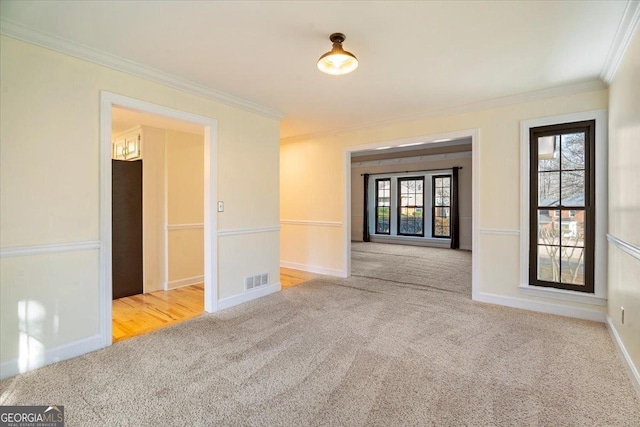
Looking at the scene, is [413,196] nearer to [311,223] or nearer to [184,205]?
[311,223]

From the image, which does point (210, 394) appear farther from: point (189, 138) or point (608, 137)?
point (608, 137)

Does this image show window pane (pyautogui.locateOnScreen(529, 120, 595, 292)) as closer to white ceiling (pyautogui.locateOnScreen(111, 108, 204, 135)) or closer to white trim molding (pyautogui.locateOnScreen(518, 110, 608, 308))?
white trim molding (pyautogui.locateOnScreen(518, 110, 608, 308))

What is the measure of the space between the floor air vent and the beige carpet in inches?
19.4

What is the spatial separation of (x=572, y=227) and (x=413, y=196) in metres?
6.57

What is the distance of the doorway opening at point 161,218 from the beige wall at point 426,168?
672 centimetres

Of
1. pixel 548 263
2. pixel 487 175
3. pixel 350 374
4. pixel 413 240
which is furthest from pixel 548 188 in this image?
pixel 413 240

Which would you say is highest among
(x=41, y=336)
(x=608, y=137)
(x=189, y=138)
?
(x=189, y=138)

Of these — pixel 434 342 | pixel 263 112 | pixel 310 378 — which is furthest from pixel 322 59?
pixel 434 342

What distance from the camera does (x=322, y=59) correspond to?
241cm

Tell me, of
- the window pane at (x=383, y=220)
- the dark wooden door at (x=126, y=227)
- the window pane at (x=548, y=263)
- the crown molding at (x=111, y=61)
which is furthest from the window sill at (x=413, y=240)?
the dark wooden door at (x=126, y=227)

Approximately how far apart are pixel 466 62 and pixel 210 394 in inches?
133

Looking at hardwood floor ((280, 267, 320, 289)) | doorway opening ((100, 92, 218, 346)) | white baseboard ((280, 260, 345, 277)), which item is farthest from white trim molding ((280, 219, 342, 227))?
doorway opening ((100, 92, 218, 346))

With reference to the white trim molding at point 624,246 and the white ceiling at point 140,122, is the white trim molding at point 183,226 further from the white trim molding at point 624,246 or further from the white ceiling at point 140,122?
the white trim molding at point 624,246

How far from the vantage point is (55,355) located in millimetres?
2395
